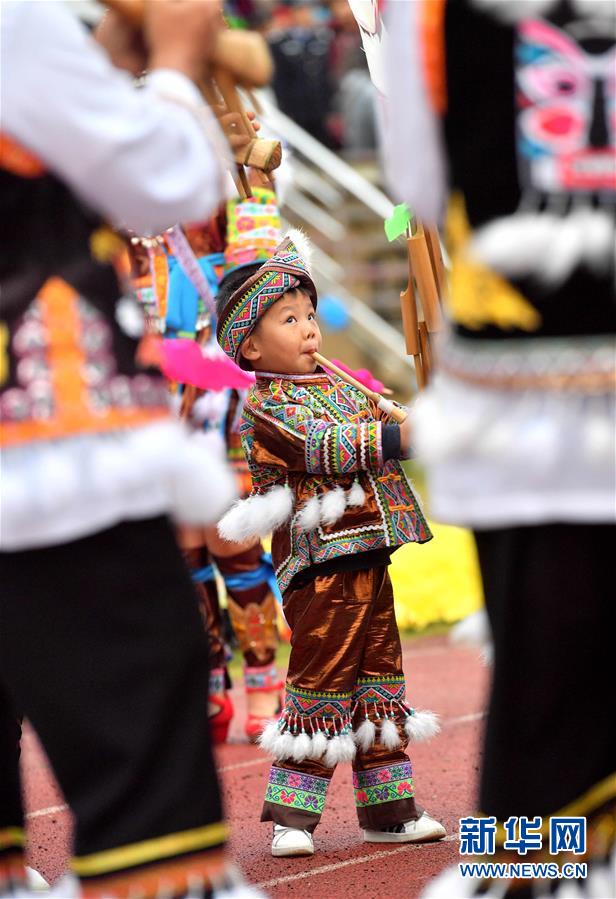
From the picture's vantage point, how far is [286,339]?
3.83 metres

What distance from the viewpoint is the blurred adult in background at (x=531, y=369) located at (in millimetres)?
2135

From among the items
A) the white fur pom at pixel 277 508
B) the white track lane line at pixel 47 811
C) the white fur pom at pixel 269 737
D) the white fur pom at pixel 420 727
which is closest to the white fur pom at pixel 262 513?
the white fur pom at pixel 277 508

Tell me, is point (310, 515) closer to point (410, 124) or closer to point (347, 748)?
point (347, 748)

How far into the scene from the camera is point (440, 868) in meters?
3.45

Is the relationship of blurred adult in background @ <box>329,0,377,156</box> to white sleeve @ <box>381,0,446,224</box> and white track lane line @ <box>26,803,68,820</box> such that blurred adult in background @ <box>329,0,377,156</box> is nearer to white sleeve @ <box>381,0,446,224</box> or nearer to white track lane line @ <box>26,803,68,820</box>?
white track lane line @ <box>26,803,68,820</box>

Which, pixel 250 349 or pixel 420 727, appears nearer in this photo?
pixel 420 727

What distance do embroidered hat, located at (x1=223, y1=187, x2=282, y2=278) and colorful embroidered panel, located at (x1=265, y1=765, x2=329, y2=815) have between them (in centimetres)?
179

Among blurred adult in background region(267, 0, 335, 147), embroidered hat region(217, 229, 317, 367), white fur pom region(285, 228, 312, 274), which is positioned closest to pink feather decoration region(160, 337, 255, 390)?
white fur pom region(285, 228, 312, 274)

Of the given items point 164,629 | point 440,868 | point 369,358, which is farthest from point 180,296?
point 369,358

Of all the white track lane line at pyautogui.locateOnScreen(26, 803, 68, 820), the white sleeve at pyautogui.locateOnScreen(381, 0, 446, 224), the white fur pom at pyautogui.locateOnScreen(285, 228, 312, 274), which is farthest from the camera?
the white track lane line at pyautogui.locateOnScreen(26, 803, 68, 820)

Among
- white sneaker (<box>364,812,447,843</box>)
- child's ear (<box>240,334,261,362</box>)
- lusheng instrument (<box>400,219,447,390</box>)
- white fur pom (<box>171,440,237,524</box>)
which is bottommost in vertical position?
white sneaker (<box>364,812,447,843</box>)

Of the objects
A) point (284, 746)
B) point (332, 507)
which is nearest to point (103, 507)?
point (332, 507)

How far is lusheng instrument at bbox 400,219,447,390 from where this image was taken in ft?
10.9

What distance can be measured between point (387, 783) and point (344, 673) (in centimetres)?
31
